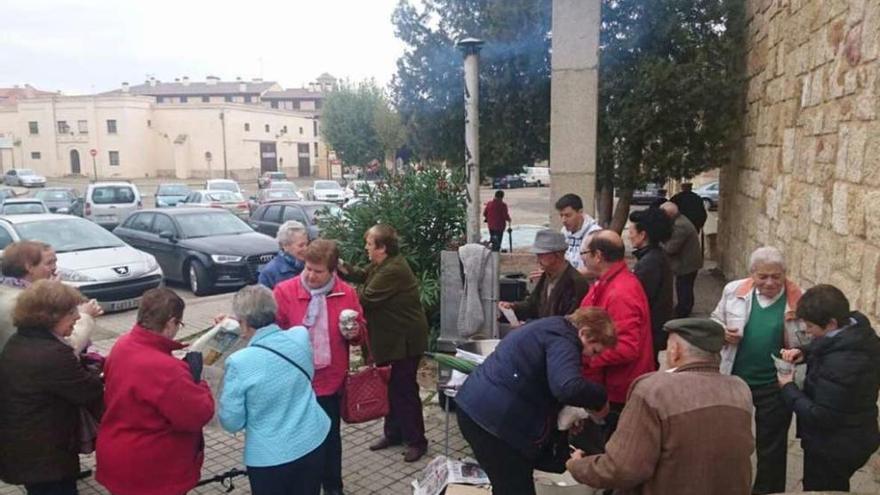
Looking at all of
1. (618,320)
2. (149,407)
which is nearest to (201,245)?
(149,407)

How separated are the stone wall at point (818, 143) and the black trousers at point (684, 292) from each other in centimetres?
91

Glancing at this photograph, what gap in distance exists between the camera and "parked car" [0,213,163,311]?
9.09 m

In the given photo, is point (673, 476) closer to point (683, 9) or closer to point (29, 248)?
point (29, 248)

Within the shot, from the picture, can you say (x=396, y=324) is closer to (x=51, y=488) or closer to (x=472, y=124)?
(x=51, y=488)

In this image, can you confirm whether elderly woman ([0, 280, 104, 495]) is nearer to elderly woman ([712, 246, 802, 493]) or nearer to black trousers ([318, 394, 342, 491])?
black trousers ([318, 394, 342, 491])

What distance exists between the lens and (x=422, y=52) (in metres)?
11.8

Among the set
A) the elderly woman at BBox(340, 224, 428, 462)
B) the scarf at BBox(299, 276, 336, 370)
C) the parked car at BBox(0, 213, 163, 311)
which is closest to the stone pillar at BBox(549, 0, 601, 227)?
the elderly woman at BBox(340, 224, 428, 462)

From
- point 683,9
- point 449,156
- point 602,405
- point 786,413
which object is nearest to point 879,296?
point 786,413

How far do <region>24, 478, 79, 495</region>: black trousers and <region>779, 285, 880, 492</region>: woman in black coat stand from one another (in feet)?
12.1

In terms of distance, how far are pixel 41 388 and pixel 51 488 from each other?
0.63 metres

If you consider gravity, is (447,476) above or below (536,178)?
below

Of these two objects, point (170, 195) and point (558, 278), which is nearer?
point (558, 278)

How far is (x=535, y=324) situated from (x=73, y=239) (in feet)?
30.8

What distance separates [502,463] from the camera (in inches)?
117
